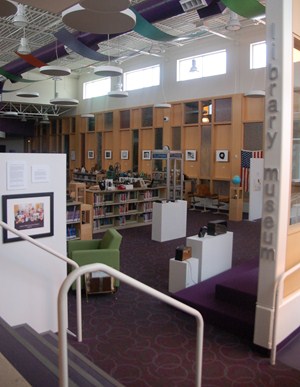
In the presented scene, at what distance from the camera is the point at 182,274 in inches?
215

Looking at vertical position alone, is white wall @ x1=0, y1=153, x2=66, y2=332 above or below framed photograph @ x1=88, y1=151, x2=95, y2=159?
below

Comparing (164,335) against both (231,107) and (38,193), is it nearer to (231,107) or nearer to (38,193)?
(38,193)

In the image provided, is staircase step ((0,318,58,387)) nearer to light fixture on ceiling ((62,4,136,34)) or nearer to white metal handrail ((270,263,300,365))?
white metal handrail ((270,263,300,365))

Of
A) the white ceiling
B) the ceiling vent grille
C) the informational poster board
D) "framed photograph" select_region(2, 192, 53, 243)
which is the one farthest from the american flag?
"framed photograph" select_region(2, 192, 53, 243)

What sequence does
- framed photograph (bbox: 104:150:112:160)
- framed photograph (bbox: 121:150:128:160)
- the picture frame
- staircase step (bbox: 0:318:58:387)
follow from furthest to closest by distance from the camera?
the picture frame < framed photograph (bbox: 104:150:112:160) < framed photograph (bbox: 121:150:128:160) < staircase step (bbox: 0:318:58:387)

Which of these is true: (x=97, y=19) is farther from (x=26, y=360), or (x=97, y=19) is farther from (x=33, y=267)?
(x=26, y=360)

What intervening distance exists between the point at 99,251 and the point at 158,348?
1831mm

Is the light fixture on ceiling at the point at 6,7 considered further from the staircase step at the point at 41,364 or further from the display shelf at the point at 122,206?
the display shelf at the point at 122,206

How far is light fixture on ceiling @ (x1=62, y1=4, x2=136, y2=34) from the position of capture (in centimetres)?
416

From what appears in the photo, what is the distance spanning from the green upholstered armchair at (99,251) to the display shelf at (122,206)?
11.8 feet

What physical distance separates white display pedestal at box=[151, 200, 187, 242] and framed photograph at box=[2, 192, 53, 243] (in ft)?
16.0

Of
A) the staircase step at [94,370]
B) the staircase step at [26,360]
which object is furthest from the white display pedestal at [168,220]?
the staircase step at [26,360]

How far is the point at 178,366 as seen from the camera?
3715 mm

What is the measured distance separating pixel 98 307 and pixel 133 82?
1363cm
